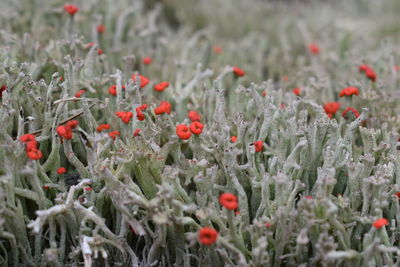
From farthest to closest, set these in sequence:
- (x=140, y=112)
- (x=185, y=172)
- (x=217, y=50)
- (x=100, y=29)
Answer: (x=217, y=50) → (x=100, y=29) → (x=140, y=112) → (x=185, y=172)

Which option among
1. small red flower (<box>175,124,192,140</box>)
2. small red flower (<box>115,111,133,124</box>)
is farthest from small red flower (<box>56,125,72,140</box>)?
small red flower (<box>175,124,192,140</box>)

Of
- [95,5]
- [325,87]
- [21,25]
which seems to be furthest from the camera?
[95,5]

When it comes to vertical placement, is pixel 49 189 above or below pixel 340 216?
above

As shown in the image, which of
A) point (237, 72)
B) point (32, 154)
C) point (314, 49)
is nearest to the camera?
point (32, 154)

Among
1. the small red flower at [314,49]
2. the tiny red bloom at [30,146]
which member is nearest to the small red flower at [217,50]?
the small red flower at [314,49]

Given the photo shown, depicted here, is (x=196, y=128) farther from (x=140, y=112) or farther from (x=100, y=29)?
(x=100, y=29)

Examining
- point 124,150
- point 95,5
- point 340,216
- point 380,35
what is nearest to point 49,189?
point 124,150

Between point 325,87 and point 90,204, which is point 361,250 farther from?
point 325,87

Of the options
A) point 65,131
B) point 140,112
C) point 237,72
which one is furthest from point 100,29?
point 65,131

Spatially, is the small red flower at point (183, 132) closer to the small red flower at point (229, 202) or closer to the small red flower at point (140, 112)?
the small red flower at point (140, 112)
